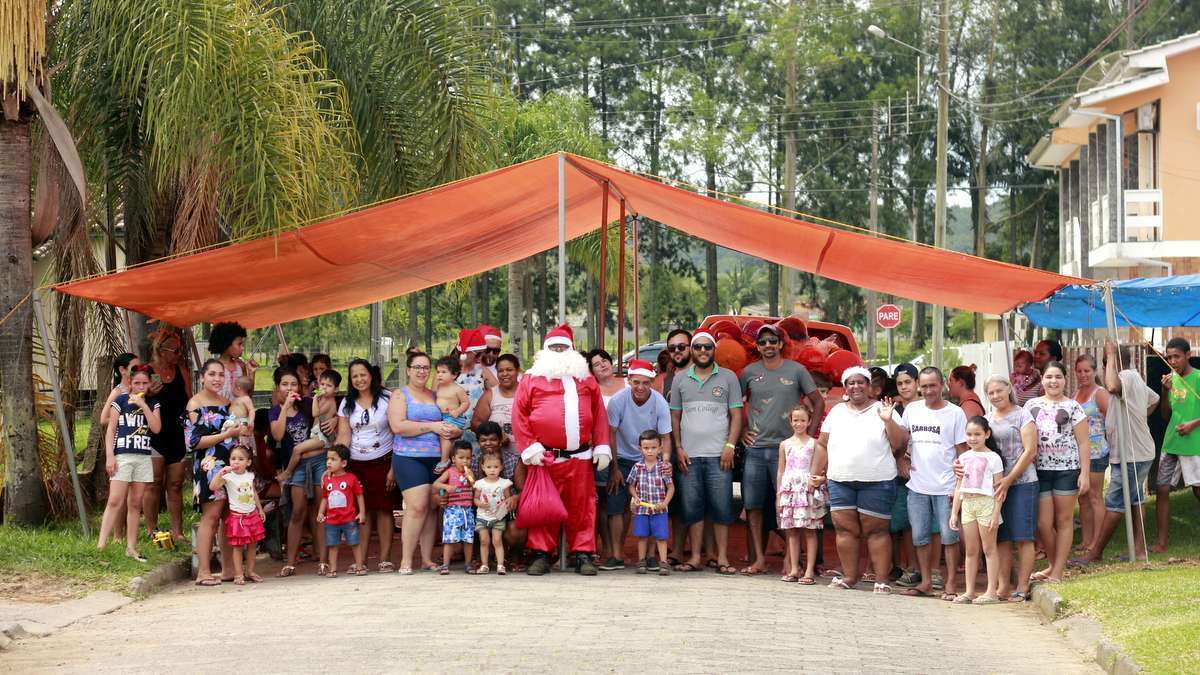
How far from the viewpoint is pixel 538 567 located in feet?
35.3

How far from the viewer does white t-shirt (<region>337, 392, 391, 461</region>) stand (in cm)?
1120

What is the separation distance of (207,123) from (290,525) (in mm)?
3547

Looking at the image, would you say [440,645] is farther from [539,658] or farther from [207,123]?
[207,123]

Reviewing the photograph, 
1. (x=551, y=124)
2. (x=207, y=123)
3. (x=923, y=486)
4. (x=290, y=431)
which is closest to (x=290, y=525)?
(x=290, y=431)

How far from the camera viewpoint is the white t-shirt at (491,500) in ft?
35.4

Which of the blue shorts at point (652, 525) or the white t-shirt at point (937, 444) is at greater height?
the white t-shirt at point (937, 444)

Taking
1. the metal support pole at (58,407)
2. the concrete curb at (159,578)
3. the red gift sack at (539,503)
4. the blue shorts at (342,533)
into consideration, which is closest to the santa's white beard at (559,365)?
the red gift sack at (539,503)

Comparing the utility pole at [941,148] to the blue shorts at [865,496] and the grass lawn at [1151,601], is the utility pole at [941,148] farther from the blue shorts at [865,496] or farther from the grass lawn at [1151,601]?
the blue shorts at [865,496]

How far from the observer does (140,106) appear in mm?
13719

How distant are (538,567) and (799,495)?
2.16m

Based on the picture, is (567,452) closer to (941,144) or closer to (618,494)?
(618,494)

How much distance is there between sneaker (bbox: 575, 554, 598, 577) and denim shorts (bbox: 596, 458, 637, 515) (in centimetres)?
54

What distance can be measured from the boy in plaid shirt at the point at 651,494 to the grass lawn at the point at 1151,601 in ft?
10.1

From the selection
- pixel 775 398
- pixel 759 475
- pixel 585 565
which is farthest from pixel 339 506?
pixel 775 398
